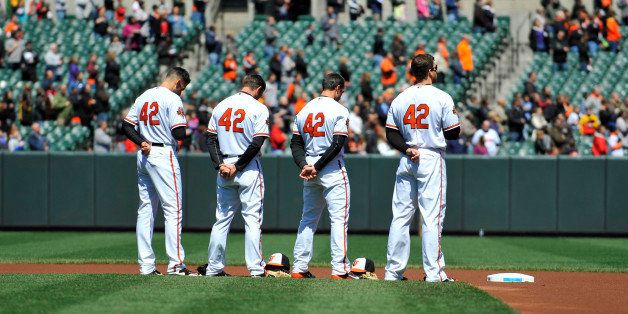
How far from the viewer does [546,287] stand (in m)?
10.9

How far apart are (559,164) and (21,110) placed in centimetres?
1106

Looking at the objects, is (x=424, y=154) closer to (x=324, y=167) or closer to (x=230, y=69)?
(x=324, y=167)

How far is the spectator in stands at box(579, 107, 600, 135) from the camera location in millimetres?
23562

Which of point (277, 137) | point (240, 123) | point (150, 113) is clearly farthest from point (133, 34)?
point (240, 123)

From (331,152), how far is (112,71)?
15051 mm

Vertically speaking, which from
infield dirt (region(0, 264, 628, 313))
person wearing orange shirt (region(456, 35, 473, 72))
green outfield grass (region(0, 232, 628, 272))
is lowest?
green outfield grass (region(0, 232, 628, 272))

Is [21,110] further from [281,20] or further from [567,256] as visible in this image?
[567,256]

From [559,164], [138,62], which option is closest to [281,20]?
[138,62]

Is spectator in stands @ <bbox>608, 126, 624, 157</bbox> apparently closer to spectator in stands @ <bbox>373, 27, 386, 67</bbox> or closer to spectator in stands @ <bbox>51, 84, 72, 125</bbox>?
spectator in stands @ <bbox>373, 27, 386, 67</bbox>

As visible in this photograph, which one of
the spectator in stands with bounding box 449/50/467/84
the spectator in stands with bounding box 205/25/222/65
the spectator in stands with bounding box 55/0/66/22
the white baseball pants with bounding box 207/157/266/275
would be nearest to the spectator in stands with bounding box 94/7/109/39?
the spectator in stands with bounding box 55/0/66/22

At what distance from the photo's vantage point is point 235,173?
10875 millimetres

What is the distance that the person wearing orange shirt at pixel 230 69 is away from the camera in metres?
25.6

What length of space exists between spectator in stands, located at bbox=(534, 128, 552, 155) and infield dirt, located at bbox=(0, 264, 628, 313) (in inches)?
366

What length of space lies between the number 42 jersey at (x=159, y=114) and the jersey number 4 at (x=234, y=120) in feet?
1.29
